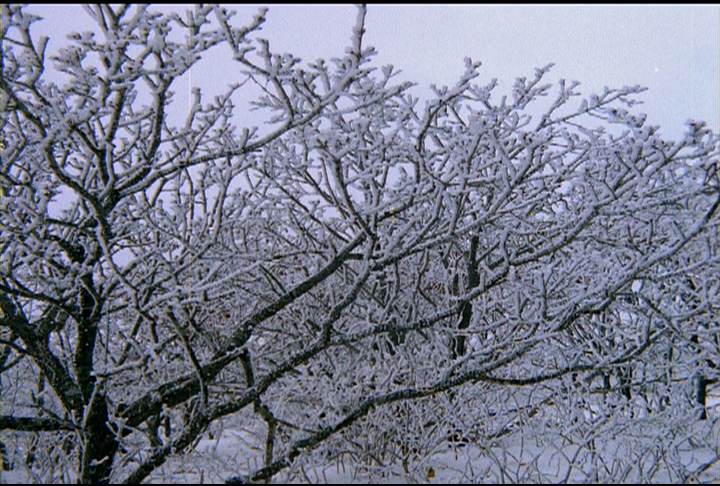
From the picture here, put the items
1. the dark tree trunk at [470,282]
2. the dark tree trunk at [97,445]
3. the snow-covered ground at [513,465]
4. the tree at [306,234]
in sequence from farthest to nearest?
the dark tree trunk at [470,282] → the snow-covered ground at [513,465] → the dark tree trunk at [97,445] → the tree at [306,234]

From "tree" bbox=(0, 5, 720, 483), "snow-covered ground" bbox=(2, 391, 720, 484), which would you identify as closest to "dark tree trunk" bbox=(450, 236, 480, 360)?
"tree" bbox=(0, 5, 720, 483)

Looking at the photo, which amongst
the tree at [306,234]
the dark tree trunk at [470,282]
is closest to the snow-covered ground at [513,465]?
the tree at [306,234]

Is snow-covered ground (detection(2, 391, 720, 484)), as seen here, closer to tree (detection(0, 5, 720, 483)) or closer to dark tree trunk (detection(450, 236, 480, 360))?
tree (detection(0, 5, 720, 483))

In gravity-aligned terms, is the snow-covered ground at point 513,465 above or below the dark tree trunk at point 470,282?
below

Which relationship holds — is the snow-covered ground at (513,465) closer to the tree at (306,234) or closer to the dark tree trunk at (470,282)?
the tree at (306,234)

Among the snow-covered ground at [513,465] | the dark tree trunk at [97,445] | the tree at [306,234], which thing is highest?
the tree at [306,234]

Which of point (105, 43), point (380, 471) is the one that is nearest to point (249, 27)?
point (105, 43)

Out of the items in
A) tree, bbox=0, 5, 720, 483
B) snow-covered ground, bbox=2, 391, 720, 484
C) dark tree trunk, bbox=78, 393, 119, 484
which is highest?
tree, bbox=0, 5, 720, 483

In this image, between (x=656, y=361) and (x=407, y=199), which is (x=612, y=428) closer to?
(x=656, y=361)

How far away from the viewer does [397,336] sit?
500cm

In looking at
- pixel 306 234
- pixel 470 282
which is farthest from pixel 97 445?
pixel 470 282

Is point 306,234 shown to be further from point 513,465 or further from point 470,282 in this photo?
point 513,465

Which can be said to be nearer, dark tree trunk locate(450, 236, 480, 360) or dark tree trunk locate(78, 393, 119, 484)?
dark tree trunk locate(78, 393, 119, 484)

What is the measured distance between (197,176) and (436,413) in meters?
2.88
